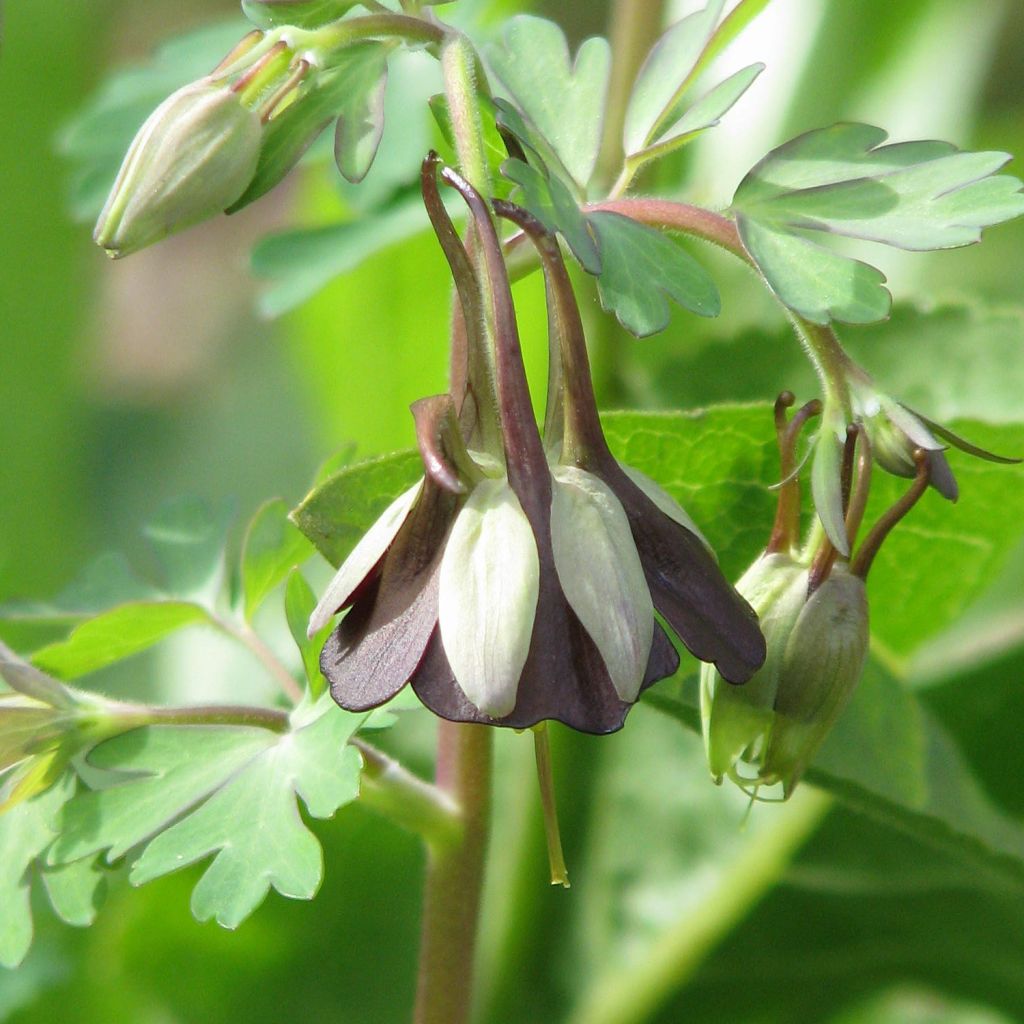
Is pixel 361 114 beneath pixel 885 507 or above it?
above

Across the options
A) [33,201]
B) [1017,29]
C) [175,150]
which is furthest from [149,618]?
[1017,29]

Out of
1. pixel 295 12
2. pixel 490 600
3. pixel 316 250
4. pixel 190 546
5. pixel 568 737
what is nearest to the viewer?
pixel 490 600

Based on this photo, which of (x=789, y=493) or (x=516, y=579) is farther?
(x=789, y=493)

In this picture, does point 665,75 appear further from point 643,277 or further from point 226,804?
point 226,804

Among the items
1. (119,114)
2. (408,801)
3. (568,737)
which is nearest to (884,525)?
(408,801)

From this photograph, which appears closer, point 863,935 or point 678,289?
point 678,289

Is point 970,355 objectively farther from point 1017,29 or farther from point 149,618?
point 1017,29

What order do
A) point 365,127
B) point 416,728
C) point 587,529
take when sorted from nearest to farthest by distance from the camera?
point 587,529, point 365,127, point 416,728
